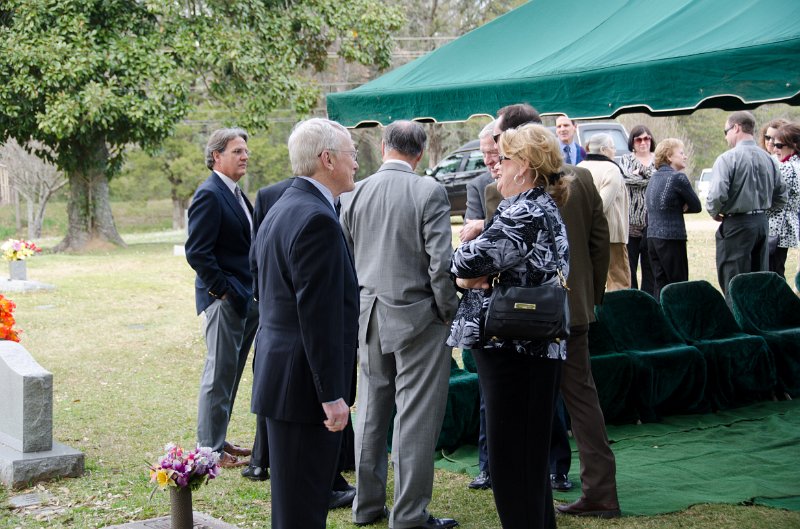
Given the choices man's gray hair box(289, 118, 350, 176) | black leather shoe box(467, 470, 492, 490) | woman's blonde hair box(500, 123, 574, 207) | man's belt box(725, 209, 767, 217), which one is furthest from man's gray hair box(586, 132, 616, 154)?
man's gray hair box(289, 118, 350, 176)

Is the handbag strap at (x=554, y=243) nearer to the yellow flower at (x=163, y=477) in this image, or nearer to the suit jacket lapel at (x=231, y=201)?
the yellow flower at (x=163, y=477)

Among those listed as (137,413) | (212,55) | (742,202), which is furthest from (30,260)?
(742,202)

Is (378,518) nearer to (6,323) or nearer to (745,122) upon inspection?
(6,323)

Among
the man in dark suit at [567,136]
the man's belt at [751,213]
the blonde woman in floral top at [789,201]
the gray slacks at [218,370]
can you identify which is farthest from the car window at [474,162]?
the gray slacks at [218,370]

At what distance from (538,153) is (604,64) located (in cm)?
212

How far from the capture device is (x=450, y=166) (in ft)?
82.0

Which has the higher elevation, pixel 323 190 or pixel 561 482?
pixel 323 190

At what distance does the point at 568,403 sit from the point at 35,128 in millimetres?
18287

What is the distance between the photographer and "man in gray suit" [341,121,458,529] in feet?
15.2

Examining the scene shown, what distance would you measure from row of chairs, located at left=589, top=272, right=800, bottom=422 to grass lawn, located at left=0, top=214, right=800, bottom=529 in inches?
71.2

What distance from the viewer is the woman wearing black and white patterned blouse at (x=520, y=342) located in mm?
3686

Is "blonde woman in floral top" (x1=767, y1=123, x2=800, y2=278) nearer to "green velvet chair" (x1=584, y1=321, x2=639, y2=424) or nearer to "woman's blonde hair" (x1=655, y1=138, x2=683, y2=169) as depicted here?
"woman's blonde hair" (x1=655, y1=138, x2=683, y2=169)

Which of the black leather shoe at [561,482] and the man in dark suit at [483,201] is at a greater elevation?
the man in dark suit at [483,201]

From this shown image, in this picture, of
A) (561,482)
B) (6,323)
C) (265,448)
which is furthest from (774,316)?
(6,323)
